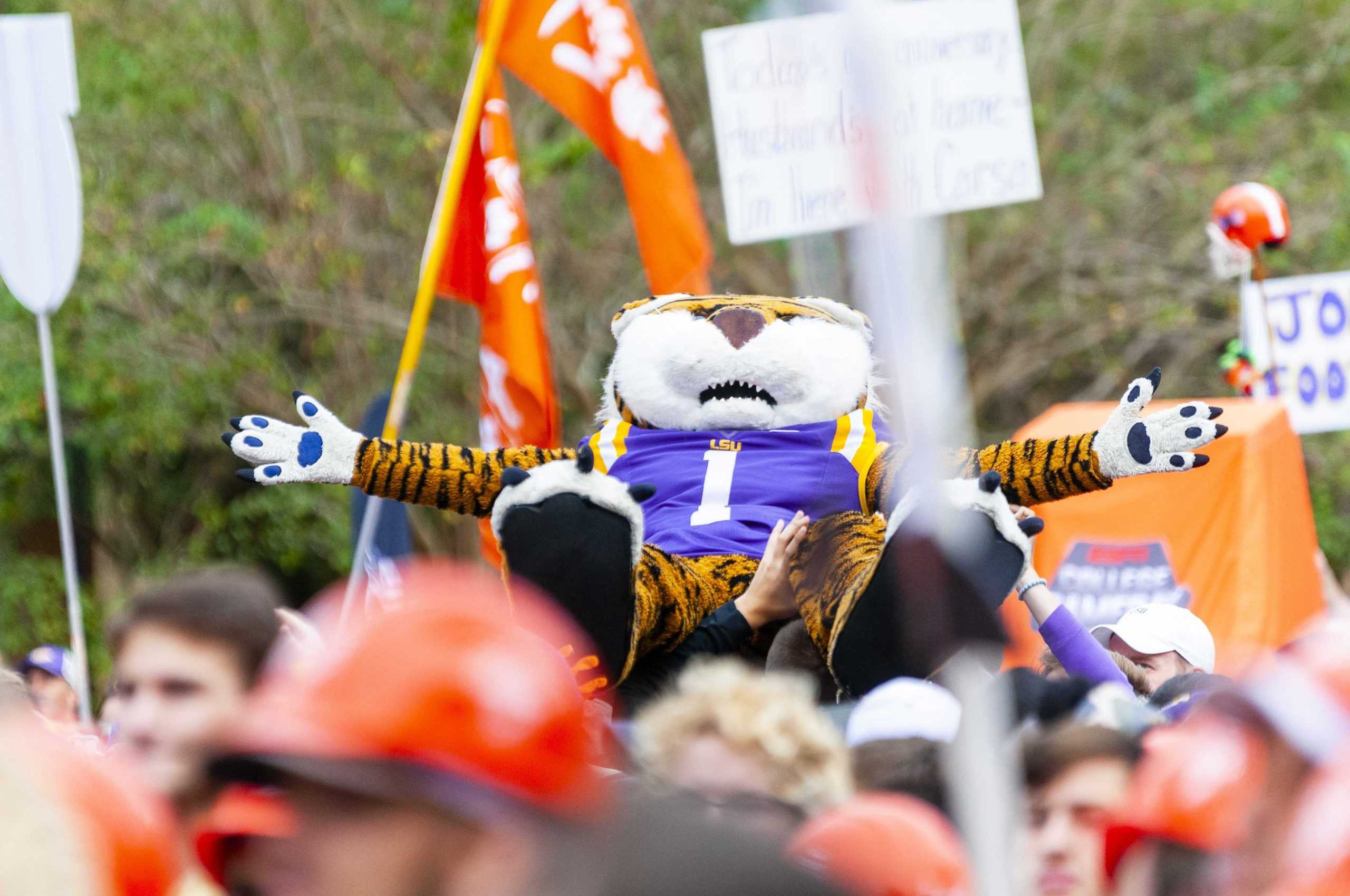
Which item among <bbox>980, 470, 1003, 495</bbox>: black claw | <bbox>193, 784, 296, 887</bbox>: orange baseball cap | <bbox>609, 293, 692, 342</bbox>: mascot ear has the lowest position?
<bbox>193, 784, 296, 887</bbox>: orange baseball cap

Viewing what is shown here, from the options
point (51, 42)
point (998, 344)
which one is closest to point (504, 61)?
point (51, 42)

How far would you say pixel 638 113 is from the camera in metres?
5.00

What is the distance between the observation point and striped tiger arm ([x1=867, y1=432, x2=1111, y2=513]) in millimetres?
3500

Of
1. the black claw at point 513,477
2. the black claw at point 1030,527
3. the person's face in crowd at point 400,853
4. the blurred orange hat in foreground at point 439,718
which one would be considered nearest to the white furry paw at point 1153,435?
the black claw at point 1030,527

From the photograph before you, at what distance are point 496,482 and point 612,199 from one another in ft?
17.8

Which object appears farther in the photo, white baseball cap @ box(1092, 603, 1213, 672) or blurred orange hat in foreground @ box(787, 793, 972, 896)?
white baseball cap @ box(1092, 603, 1213, 672)

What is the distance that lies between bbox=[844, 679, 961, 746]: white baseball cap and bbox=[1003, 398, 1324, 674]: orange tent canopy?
9.25ft

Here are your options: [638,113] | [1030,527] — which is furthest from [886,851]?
[638,113]

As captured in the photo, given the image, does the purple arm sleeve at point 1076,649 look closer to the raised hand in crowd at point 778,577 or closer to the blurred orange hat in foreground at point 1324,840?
the raised hand in crowd at point 778,577

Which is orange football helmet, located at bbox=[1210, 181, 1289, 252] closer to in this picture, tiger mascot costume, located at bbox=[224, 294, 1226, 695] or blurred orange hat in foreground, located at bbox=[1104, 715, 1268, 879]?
tiger mascot costume, located at bbox=[224, 294, 1226, 695]

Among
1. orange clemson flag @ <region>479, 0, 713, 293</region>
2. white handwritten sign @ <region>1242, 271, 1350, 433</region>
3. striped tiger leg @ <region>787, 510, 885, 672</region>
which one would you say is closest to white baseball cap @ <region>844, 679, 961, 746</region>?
striped tiger leg @ <region>787, 510, 885, 672</region>

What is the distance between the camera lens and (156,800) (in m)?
1.70

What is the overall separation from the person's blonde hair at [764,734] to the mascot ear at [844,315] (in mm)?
2275

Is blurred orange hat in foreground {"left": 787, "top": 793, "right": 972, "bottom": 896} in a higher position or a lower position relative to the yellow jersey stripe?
lower
